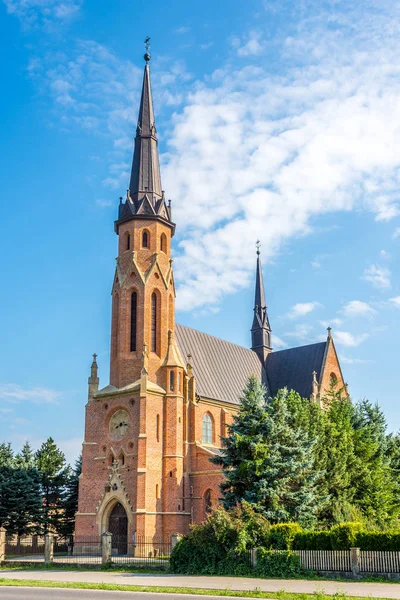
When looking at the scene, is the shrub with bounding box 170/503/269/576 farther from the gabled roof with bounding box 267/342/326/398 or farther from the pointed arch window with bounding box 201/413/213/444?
the gabled roof with bounding box 267/342/326/398

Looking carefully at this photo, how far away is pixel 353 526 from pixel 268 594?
21.3ft

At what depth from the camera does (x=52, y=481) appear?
151 ft

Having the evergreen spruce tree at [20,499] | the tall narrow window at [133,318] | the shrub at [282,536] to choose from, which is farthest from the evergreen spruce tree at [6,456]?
the shrub at [282,536]

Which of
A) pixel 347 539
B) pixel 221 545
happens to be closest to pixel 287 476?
pixel 221 545

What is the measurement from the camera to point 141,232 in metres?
42.2

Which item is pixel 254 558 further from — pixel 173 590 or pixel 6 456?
pixel 6 456

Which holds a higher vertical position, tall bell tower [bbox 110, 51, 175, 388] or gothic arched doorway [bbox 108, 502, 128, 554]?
tall bell tower [bbox 110, 51, 175, 388]

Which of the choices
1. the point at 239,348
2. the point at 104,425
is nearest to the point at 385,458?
the point at 239,348

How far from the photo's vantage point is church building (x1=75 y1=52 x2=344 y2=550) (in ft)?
120

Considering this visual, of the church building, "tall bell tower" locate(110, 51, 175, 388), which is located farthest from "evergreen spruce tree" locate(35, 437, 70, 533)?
"tall bell tower" locate(110, 51, 175, 388)

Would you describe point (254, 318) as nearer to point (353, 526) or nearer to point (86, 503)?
point (86, 503)

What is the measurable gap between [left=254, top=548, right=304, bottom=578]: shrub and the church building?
13.4 m

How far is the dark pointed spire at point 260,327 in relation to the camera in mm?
56594

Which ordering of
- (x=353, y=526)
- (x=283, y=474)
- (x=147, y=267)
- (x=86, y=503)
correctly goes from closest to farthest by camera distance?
(x=353, y=526) < (x=283, y=474) < (x=86, y=503) < (x=147, y=267)
